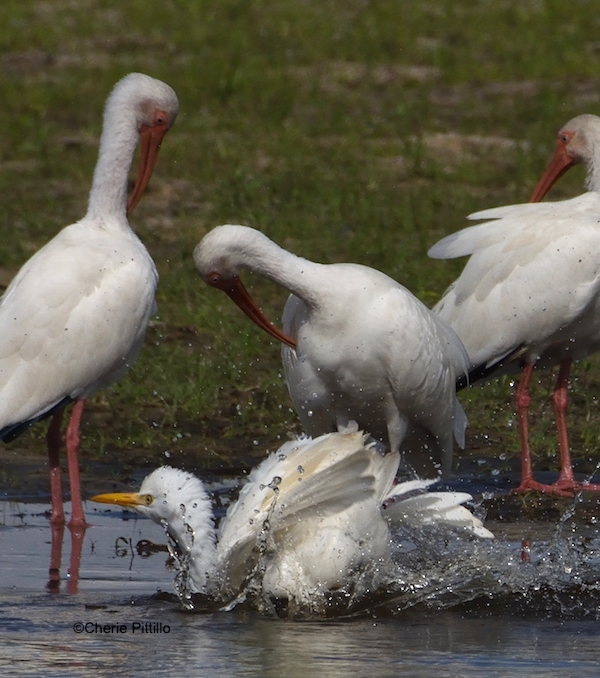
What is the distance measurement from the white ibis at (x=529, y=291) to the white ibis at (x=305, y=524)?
219cm

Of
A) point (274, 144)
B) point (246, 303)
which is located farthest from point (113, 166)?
point (274, 144)

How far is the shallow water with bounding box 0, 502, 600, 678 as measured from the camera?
17.1ft

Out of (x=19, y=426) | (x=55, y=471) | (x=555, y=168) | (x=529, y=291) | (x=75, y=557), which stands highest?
(x=555, y=168)

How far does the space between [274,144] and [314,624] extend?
875cm

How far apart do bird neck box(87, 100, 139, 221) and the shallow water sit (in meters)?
1.63

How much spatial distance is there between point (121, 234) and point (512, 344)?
2056mm

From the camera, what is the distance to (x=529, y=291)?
846 centimetres

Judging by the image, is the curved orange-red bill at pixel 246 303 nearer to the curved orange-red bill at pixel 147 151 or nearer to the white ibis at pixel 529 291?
the curved orange-red bill at pixel 147 151

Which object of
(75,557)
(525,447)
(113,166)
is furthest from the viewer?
(525,447)

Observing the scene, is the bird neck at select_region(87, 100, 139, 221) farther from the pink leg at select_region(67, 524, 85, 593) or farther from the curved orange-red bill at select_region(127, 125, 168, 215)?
the pink leg at select_region(67, 524, 85, 593)

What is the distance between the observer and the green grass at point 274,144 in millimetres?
9375

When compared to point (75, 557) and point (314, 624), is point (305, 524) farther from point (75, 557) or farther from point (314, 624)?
point (75, 557)

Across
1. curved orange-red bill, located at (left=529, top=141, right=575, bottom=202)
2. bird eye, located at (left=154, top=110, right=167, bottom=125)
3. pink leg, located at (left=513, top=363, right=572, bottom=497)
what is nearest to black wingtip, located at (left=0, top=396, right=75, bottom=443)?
bird eye, located at (left=154, top=110, right=167, bottom=125)

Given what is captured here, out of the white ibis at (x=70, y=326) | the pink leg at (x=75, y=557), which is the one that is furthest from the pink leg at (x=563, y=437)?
the pink leg at (x=75, y=557)
